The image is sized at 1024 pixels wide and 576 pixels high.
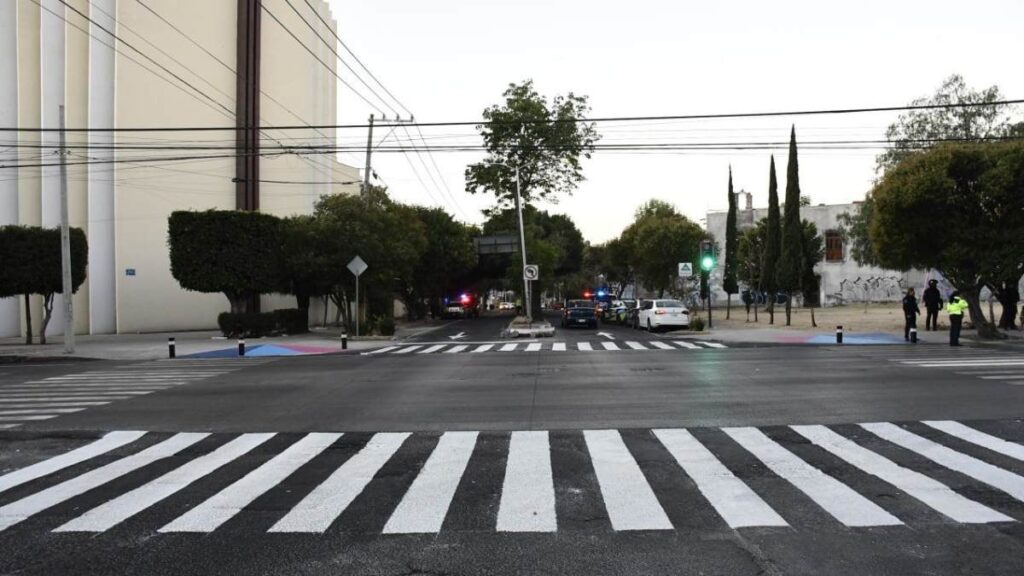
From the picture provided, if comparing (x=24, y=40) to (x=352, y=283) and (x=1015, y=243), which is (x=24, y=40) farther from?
(x=1015, y=243)

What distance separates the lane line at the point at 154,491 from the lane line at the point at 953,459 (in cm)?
747

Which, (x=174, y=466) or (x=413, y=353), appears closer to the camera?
(x=174, y=466)

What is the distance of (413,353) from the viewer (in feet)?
72.2

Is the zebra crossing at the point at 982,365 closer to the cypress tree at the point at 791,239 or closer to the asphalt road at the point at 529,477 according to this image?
the asphalt road at the point at 529,477

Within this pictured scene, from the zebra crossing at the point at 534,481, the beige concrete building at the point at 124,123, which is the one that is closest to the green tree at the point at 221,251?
the beige concrete building at the point at 124,123

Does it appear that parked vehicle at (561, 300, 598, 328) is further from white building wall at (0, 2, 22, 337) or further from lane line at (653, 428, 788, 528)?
lane line at (653, 428, 788, 528)

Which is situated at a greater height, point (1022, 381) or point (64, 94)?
point (64, 94)

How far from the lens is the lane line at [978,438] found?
7.52 metres

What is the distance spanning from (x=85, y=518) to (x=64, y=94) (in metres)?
35.5

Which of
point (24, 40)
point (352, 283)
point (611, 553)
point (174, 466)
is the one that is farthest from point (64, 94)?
point (611, 553)

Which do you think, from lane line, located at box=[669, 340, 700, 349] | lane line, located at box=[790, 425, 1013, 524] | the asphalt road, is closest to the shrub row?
the asphalt road

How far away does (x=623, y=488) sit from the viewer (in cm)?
634

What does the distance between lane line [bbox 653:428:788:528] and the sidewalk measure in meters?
17.2

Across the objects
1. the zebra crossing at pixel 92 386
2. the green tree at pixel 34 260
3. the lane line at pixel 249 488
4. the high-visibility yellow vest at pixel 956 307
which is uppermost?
the green tree at pixel 34 260
